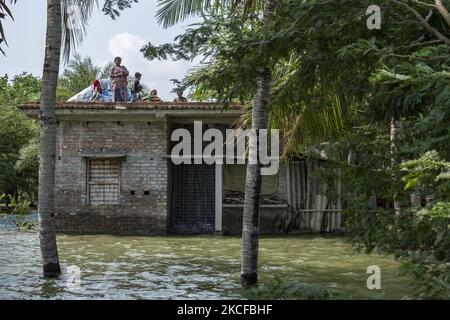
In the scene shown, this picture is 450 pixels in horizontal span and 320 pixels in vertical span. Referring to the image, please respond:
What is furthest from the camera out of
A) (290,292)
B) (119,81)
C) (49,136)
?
(119,81)

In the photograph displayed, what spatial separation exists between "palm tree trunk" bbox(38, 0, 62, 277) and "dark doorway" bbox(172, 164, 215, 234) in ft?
26.7

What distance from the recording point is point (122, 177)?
651 inches

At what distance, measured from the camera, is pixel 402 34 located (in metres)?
5.71

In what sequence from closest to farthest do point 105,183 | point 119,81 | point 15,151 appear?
point 105,183
point 119,81
point 15,151

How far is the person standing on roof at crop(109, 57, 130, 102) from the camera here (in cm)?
1684

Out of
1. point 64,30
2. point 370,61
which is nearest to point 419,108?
point 370,61

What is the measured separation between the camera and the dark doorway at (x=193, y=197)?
682 inches

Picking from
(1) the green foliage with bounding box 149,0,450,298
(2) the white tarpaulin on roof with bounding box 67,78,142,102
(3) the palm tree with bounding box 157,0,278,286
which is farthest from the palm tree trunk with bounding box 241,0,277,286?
(2) the white tarpaulin on roof with bounding box 67,78,142,102

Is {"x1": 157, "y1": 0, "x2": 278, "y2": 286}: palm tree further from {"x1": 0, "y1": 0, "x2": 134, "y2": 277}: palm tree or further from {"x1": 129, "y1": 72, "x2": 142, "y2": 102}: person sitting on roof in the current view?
{"x1": 129, "y1": 72, "x2": 142, "y2": 102}: person sitting on roof

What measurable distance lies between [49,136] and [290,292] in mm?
5858

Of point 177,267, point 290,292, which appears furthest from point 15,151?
point 290,292

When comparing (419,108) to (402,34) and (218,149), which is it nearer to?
(402,34)

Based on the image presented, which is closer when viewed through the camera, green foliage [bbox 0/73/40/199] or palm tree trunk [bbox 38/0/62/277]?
palm tree trunk [bbox 38/0/62/277]
